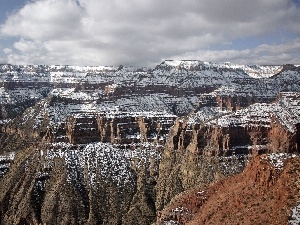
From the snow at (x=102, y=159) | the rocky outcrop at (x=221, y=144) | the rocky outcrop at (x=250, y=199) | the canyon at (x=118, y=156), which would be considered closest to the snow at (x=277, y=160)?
the rocky outcrop at (x=250, y=199)

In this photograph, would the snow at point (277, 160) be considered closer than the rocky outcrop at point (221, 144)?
Yes

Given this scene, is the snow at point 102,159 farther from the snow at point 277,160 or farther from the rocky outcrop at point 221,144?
the snow at point 277,160

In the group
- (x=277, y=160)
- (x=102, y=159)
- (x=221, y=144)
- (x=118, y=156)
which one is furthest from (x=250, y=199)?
(x=118, y=156)

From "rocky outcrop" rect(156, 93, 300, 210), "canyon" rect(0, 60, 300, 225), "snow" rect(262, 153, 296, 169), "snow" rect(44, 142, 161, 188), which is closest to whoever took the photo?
"snow" rect(262, 153, 296, 169)

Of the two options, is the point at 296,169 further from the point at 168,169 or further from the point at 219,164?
the point at 168,169

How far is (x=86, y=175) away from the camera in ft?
424

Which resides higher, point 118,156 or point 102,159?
point 118,156

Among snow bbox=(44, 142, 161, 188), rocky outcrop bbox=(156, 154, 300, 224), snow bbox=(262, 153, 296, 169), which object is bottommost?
snow bbox=(44, 142, 161, 188)

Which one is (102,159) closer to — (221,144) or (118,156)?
(118,156)

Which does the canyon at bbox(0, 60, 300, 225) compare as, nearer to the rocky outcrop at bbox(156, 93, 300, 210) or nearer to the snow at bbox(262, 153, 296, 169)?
the rocky outcrop at bbox(156, 93, 300, 210)

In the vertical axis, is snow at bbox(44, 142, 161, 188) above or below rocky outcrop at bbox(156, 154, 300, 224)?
below

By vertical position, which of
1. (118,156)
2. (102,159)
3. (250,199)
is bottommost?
(102,159)

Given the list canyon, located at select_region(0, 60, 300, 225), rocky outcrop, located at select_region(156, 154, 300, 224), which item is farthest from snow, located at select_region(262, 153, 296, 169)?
canyon, located at select_region(0, 60, 300, 225)

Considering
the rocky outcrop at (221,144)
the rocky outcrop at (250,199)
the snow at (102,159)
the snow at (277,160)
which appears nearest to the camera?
the rocky outcrop at (250,199)
